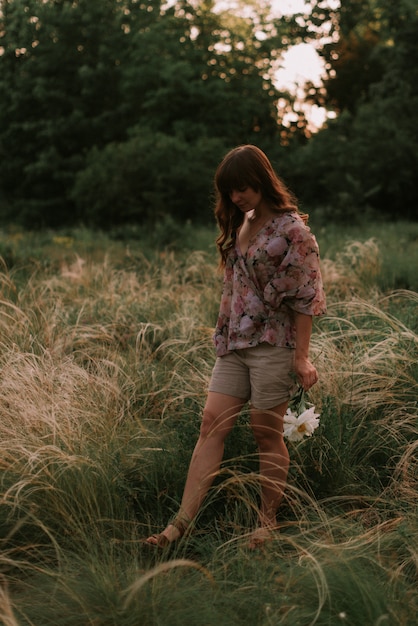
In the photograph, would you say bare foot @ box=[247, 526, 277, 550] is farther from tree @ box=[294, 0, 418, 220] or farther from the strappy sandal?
tree @ box=[294, 0, 418, 220]

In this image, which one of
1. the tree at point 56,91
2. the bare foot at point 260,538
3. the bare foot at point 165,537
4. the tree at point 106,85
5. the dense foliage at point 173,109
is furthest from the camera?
the tree at point 56,91

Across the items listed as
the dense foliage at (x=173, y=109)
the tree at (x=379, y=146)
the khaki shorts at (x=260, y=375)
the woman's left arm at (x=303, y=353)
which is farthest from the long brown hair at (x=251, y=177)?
the dense foliage at (x=173, y=109)

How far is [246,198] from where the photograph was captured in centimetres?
325

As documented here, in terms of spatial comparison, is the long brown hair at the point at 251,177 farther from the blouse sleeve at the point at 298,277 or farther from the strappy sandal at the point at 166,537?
the strappy sandal at the point at 166,537

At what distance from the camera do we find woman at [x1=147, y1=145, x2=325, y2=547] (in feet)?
10.5

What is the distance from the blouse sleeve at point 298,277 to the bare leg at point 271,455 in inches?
17.6

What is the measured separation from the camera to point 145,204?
1956 centimetres

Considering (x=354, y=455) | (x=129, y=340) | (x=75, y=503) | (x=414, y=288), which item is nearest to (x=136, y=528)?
(x=75, y=503)

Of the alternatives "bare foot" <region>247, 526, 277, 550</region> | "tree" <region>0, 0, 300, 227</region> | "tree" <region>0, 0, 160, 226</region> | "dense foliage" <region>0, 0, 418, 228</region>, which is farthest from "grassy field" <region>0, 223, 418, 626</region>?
"tree" <region>0, 0, 160, 226</region>

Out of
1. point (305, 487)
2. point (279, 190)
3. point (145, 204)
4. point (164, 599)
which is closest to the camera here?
point (164, 599)

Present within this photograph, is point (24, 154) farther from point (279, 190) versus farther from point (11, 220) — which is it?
point (279, 190)

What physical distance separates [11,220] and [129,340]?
787 inches

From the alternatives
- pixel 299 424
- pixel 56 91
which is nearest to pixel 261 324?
pixel 299 424

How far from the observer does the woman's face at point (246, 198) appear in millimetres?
3234
